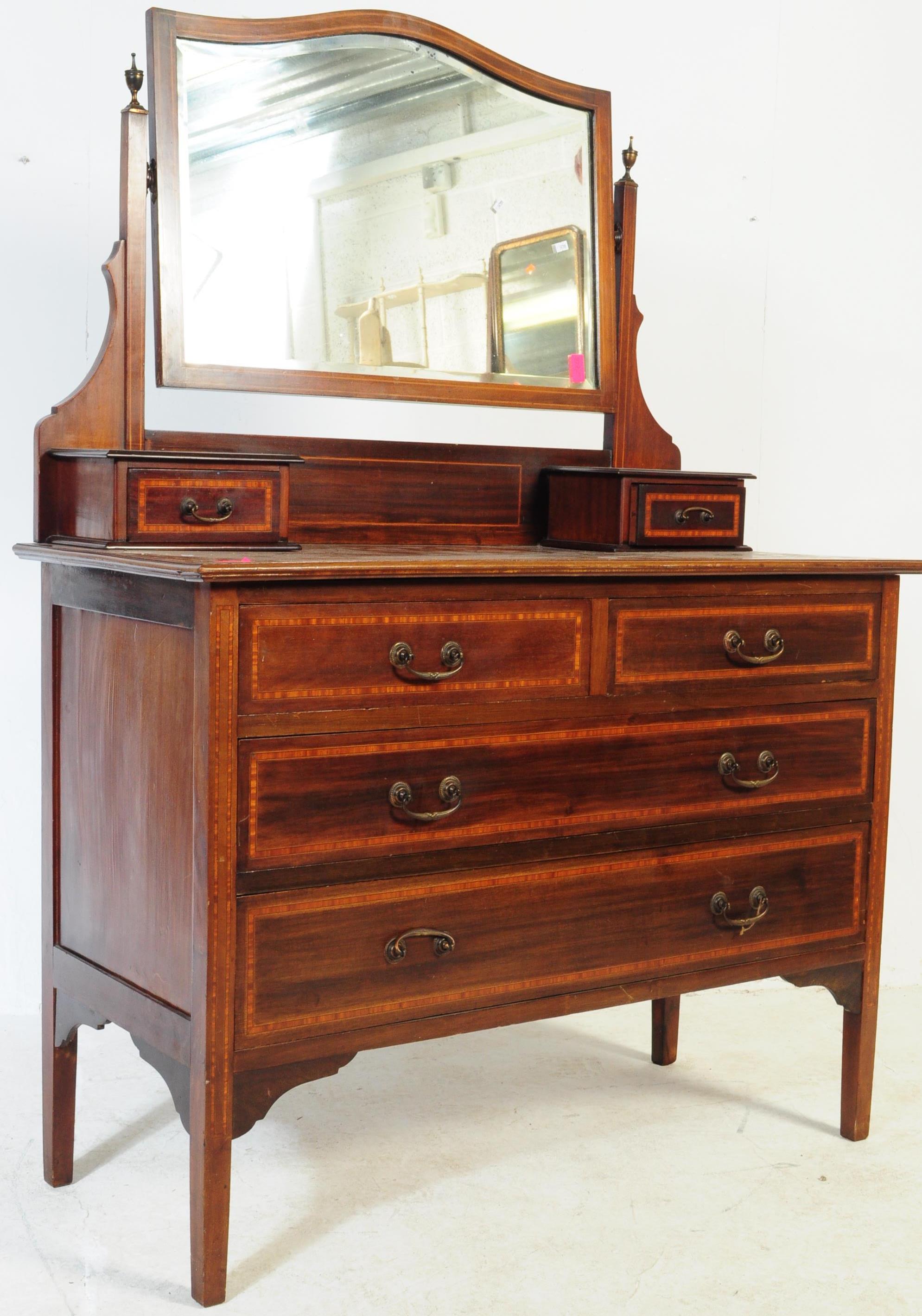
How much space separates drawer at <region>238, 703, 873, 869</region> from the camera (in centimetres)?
210

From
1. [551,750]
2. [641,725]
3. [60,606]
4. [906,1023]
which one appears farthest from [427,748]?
[906,1023]

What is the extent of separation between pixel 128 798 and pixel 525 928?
2.12 feet

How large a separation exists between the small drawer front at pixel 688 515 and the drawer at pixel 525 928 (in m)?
0.58

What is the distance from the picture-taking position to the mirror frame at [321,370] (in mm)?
2502

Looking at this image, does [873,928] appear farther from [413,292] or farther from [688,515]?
[413,292]

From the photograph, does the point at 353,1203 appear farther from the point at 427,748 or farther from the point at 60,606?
the point at 60,606

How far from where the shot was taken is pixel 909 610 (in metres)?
3.79

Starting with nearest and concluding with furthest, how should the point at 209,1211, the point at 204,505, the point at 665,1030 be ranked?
1. the point at 209,1211
2. the point at 204,505
3. the point at 665,1030

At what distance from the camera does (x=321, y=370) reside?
2629 millimetres

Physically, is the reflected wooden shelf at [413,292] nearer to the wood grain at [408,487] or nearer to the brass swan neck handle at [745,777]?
the wood grain at [408,487]

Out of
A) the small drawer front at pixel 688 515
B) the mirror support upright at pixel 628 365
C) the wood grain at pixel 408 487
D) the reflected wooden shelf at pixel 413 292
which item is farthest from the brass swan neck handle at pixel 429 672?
the mirror support upright at pixel 628 365

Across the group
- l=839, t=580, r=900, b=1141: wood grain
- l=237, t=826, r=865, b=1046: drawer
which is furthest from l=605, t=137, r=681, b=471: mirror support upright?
l=237, t=826, r=865, b=1046: drawer

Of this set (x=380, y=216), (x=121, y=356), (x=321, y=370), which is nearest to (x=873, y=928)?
(x=321, y=370)

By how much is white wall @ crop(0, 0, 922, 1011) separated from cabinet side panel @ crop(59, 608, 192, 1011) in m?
0.81
